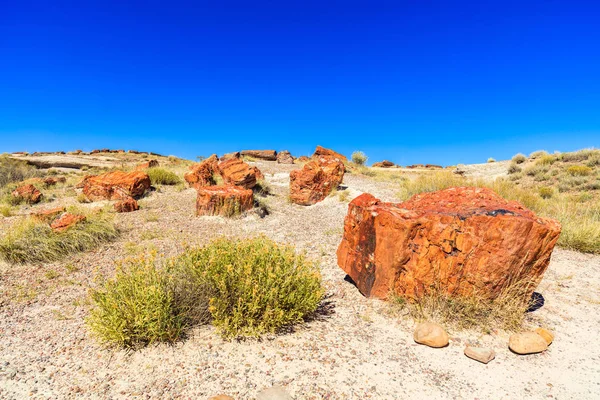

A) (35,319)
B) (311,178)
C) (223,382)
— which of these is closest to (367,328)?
(223,382)

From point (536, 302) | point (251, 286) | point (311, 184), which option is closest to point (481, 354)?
point (536, 302)

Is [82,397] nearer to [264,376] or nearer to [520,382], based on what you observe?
[264,376]

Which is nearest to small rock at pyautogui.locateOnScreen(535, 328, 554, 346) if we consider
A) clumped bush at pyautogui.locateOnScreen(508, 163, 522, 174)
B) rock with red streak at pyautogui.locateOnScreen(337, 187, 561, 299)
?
rock with red streak at pyautogui.locateOnScreen(337, 187, 561, 299)

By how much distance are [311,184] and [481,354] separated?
338 inches

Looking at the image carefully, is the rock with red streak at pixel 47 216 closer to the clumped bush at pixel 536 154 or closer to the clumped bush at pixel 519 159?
the clumped bush at pixel 519 159

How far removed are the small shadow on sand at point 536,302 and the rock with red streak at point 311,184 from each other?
7.46m

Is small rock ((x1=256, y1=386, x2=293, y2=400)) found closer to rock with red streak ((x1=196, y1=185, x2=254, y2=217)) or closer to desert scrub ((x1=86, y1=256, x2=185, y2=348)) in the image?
desert scrub ((x1=86, y1=256, x2=185, y2=348))

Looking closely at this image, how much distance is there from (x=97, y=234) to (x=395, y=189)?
34.8 feet

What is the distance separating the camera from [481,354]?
10.0 feet

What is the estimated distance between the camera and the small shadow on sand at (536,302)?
407 cm

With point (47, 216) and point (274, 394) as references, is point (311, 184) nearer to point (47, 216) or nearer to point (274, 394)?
point (47, 216)

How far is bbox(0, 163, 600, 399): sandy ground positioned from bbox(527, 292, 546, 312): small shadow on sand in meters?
0.08

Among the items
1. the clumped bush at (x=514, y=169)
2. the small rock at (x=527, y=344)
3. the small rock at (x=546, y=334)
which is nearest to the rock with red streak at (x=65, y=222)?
the small rock at (x=527, y=344)

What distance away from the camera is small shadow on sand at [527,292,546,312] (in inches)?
160
